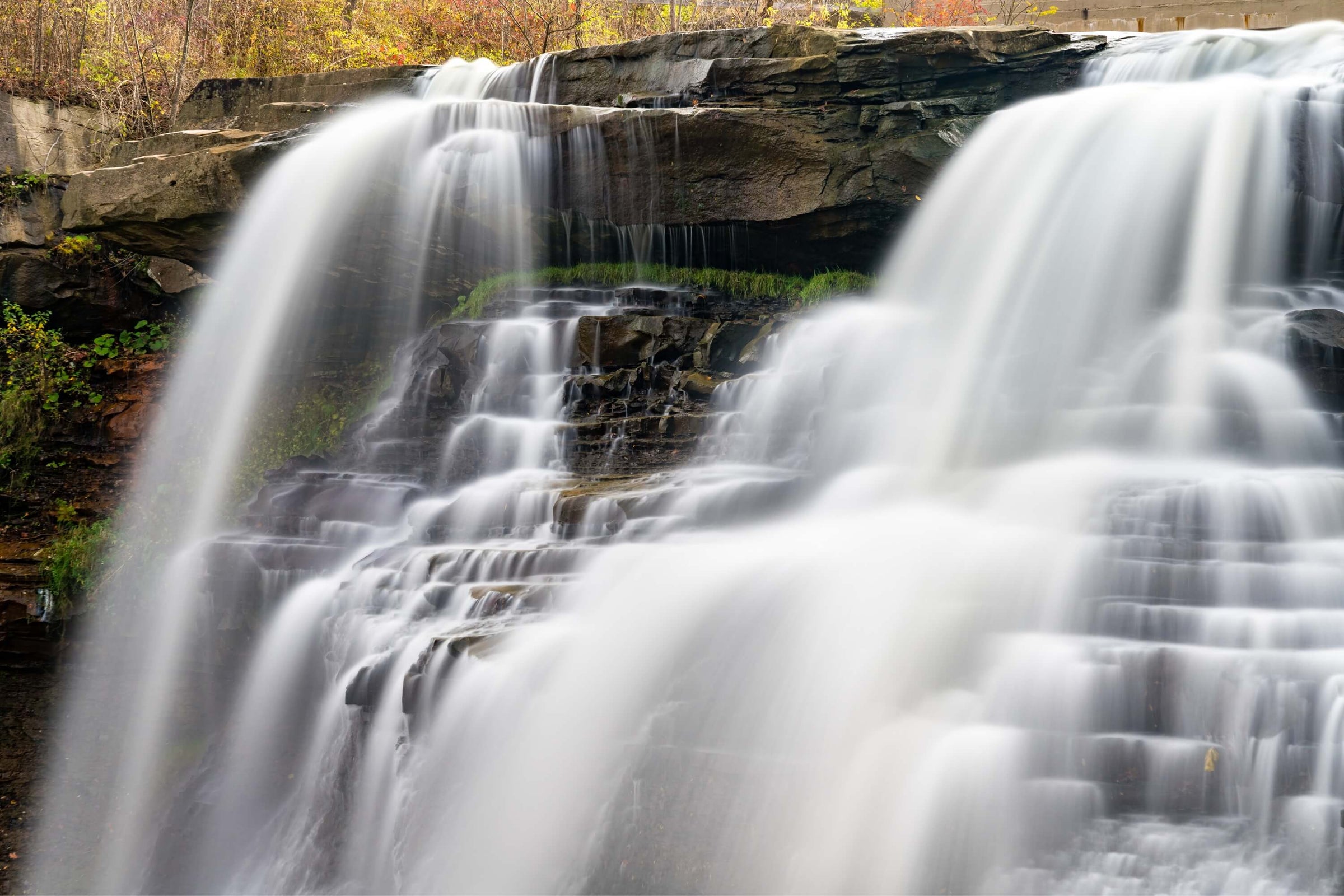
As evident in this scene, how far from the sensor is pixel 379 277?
35.2 feet

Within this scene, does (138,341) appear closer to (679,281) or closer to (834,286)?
(679,281)

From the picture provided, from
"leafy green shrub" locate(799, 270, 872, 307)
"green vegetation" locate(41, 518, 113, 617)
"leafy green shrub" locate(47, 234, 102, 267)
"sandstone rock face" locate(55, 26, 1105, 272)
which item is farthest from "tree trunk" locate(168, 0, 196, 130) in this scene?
"leafy green shrub" locate(799, 270, 872, 307)

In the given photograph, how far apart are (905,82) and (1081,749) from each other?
7.69m

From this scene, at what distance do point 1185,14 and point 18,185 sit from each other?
16283mm

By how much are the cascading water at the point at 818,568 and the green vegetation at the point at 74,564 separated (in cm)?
37

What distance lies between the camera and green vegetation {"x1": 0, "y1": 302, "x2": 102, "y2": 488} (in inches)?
402

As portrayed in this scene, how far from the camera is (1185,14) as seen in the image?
1568cm

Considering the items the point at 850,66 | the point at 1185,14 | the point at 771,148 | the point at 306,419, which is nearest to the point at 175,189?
the point at 306,419

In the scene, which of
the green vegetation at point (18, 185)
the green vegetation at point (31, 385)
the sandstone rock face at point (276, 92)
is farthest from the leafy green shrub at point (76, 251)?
the sandstone rock face at point (276, 92)

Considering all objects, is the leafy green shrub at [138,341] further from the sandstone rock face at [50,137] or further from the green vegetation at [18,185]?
the sandstone rock face at [50,137]

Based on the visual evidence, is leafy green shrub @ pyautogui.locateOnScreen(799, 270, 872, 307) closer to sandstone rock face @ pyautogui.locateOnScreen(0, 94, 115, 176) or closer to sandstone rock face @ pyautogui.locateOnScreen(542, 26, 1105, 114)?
sandstone rock face @ pyautogui.locateOnScreen(542, 26, 1105, 114)

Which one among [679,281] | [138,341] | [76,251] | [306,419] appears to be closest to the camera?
[306,419]

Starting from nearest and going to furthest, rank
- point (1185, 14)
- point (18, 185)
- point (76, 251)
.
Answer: point (76, 251), point (18, 185), point (1185, 14)

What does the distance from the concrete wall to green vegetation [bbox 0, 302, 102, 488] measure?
15.0 m
